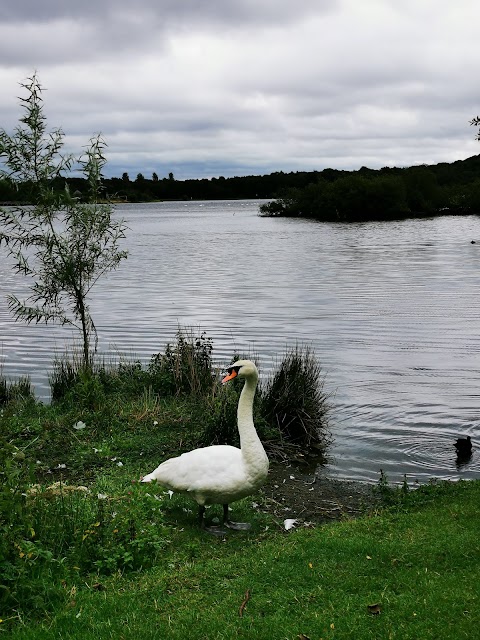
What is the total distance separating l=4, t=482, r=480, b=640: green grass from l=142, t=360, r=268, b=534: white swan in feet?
1.54

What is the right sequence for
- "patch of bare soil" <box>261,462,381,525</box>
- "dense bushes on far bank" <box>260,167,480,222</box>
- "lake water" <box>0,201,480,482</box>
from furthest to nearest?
"dense bushes on far bank" <box>260,167,480,222</box>
"lake water" <box>0,201,480,482</box>
"patch of bare soil" <box>261,462,381,525</box>

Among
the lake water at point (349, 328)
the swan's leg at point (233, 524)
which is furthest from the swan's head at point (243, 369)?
the lake water at point (349, 328)

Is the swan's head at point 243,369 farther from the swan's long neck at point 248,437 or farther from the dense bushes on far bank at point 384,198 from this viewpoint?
the dense bushes on far bank at point 384,198

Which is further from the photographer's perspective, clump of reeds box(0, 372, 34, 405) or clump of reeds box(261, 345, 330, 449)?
clump of reeds box(0, 372, 34, 405)

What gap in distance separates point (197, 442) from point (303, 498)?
7.48 feet

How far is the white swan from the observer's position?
8.50 meters

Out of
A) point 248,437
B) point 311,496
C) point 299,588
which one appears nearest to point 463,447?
point 311,496

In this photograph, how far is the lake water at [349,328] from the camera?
14.4 m

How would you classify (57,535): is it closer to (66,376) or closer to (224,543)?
(224,543)

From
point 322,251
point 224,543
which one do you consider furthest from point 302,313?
point 322,251

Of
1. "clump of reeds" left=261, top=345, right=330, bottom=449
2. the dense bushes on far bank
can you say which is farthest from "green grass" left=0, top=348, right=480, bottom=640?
the dense bushes on far bank

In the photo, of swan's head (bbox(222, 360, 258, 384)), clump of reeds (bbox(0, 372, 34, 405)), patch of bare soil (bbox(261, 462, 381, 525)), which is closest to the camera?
swan's head (bbox(222, 360, 258, 384))

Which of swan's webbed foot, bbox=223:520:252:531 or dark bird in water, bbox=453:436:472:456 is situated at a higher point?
swan's webbed foot, bbox=223:520:252:531

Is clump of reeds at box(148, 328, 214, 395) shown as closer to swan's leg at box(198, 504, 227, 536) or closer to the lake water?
the lake water
